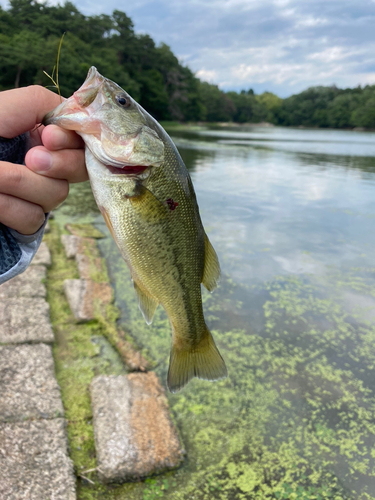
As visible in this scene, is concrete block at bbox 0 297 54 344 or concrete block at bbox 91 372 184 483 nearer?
concrete block at bbox 91 372 184 483

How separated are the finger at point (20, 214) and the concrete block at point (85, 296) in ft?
8.42

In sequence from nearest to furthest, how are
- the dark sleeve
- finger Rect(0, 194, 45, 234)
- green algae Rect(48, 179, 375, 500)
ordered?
1. finger Rect(0, 194, 45, 234)
2. the dark sleeve
3. green algae Rect(48, 179, 375, 500)

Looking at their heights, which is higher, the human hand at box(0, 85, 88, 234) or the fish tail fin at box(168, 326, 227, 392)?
the human hand at box(0, 85, 88, 234)

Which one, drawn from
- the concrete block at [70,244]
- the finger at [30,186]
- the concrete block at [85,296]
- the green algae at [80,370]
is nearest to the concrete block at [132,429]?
the green algae at [80,370]

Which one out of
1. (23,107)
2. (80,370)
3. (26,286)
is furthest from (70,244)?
(23,107)

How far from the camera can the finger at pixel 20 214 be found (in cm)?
150

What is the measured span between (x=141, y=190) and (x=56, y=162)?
1.20 feet

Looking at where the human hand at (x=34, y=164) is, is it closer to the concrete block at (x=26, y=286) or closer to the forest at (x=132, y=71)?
the forest at (x=132, y=71)

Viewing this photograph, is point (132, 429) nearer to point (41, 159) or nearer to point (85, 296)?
point (41, 159)

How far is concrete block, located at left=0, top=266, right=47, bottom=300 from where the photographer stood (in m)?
4.10

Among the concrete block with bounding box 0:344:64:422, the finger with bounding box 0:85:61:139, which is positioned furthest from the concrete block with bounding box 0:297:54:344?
the finger with bounding box 0:85:61:139

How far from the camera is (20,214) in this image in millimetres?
1556

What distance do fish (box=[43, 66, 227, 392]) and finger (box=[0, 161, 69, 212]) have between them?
0.70ft

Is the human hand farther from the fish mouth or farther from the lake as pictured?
the lake
